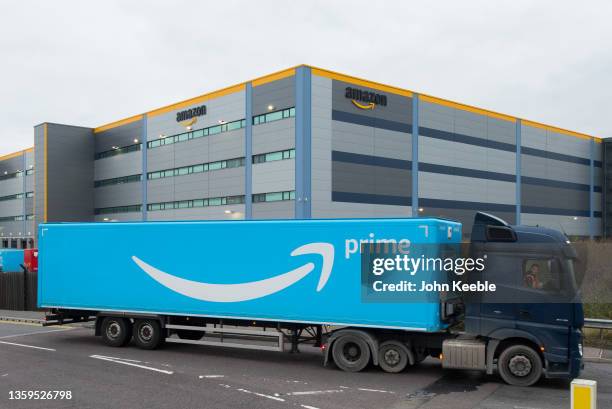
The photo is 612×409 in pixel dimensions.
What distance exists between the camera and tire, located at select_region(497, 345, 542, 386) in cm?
1037

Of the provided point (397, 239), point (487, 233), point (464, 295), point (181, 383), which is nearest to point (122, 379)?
point (181, 383)

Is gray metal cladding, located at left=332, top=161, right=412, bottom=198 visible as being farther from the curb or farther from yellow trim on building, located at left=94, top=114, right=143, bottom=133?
the curb

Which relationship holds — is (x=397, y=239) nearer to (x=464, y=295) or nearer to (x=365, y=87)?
(x=464, y=295)

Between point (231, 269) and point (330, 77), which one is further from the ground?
point (330, 77)

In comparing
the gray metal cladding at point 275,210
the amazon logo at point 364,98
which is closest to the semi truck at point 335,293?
the gray metal cladding at point 275,210

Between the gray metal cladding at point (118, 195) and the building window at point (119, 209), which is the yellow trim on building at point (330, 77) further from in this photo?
the building window at point (119, 209)

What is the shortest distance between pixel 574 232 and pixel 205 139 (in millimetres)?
48568

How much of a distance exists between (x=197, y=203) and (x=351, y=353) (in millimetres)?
43189

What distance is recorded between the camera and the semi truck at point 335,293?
10.5m

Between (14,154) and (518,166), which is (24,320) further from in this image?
(14,154)

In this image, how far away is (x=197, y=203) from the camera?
53.2m

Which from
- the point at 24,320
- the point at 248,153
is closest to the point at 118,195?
the point at 248,153

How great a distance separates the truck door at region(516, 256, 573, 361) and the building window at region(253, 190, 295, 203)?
112 ft

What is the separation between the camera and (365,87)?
157ft
